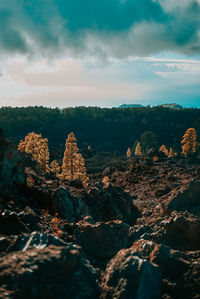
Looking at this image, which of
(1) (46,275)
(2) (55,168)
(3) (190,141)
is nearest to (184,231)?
(1) (46,275)

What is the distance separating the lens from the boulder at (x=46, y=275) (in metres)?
4.62

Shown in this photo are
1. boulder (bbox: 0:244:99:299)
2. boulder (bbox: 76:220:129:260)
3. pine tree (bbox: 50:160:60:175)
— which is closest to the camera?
boulder (bbox: 0:244:99:299)

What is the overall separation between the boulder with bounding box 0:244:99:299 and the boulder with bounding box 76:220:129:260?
325cm

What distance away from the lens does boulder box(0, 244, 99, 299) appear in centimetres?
462

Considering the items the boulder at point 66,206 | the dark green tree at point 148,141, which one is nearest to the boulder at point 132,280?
the boulder at point 66,206

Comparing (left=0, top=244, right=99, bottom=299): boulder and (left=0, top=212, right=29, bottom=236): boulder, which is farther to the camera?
(left=0, top=212, right=29, bottom=236): boulder

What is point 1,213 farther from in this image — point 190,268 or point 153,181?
point 153,181

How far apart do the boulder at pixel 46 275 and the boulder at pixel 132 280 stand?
0.45m

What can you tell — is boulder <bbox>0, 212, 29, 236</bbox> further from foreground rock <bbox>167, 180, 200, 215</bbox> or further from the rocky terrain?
foreground rock <bbox>167, 180, 200, 215</bbox>

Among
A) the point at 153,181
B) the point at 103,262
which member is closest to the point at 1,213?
the point at 103,262

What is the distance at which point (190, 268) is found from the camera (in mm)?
6125

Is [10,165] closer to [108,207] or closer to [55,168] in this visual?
[108,207]

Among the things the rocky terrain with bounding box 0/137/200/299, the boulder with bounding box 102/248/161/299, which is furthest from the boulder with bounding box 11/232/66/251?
the boulder with bounding box 102/248/161/299

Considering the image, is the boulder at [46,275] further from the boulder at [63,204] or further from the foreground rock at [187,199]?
the foreground rock at [187,199]
